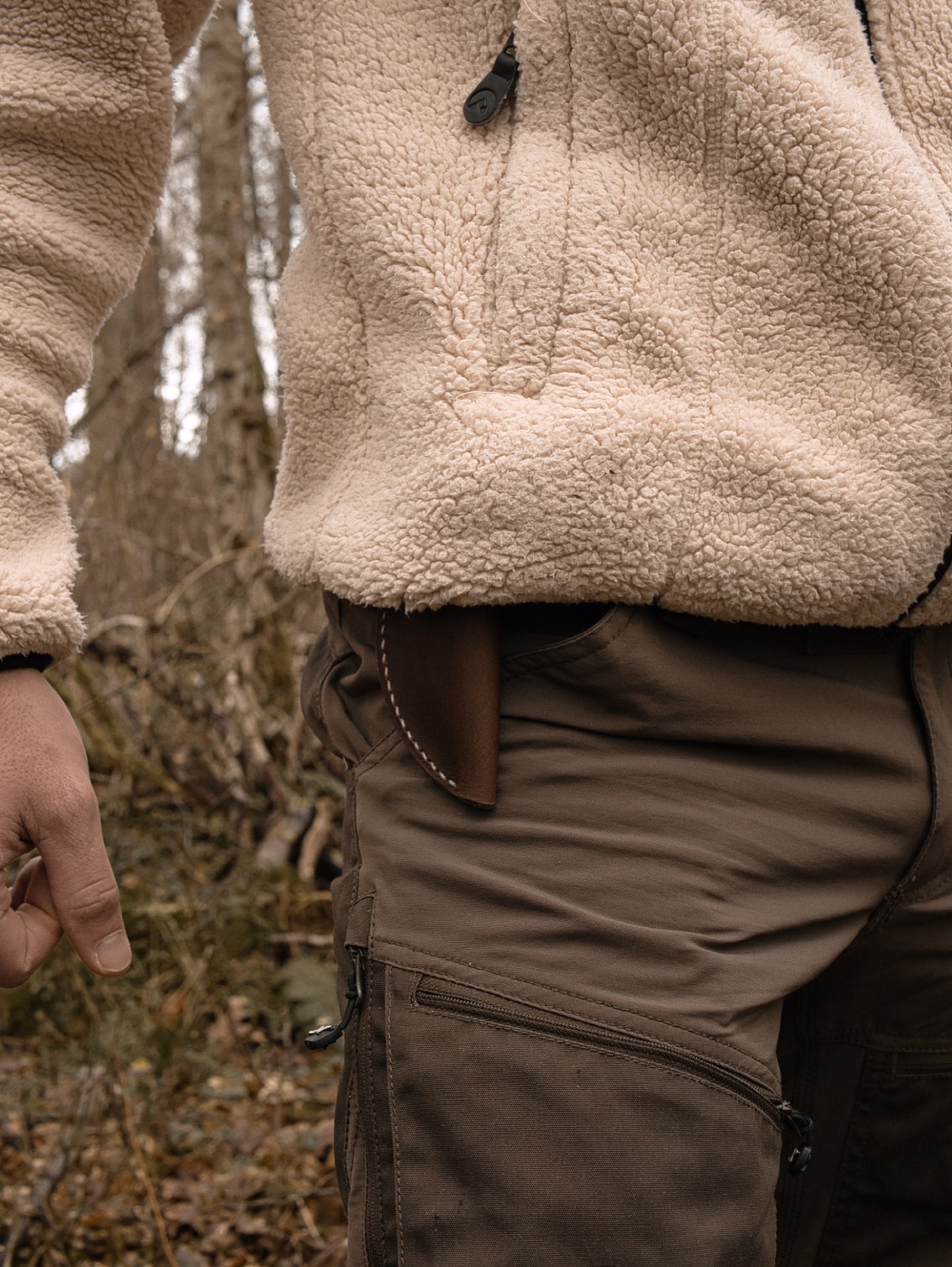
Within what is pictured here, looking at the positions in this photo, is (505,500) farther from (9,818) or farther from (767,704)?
(9,818)

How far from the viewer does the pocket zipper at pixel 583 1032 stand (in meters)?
0.88

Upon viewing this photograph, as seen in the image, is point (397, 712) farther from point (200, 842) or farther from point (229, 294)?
point (229, 294)

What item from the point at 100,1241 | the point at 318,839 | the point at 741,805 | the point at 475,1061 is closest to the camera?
the point at 475,1061

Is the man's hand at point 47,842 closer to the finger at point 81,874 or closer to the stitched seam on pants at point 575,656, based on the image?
the finger at point 81,874


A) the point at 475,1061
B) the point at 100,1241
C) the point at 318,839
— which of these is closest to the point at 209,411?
the point at 318,839

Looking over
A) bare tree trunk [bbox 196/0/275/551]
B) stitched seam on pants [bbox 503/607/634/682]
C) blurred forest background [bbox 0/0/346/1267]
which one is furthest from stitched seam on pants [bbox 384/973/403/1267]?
bare tree trunk [bbox 196/0/275/551]

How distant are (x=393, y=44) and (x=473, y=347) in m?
0.36

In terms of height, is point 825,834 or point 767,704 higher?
point 767,704

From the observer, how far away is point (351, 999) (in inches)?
38.2

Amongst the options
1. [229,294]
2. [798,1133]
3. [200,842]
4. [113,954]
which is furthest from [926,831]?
[229,294]

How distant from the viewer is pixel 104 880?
1.03m

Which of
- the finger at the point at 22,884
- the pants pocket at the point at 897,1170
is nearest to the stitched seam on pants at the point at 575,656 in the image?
the finger at the point at 22,884

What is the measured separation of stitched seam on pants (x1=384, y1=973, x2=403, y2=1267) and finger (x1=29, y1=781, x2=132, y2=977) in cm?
27

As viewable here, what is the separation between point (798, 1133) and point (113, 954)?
27.1 inches
